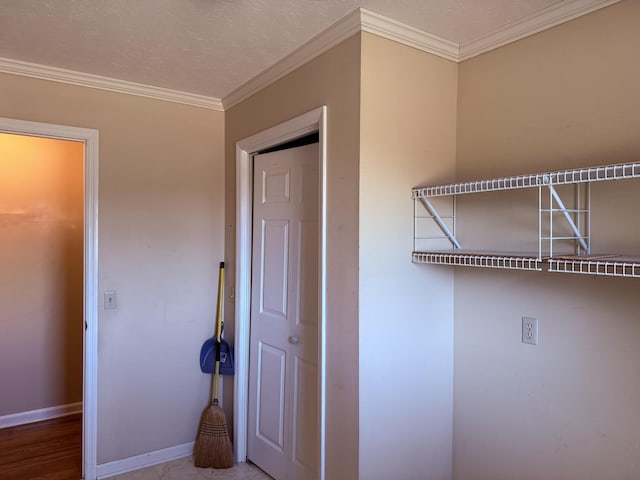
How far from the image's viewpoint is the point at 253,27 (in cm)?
194

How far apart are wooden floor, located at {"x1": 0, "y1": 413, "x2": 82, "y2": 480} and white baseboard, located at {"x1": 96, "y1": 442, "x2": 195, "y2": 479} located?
157mm

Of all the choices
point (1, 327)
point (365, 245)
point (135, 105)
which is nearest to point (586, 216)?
point (365, 245)

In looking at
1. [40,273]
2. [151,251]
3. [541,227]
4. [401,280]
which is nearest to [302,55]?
[401,280]

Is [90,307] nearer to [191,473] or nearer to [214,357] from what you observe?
[214,357]

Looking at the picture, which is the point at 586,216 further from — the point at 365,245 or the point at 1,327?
the point at 1,327

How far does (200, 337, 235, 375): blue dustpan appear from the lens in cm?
290

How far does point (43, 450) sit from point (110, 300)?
1.24 metres

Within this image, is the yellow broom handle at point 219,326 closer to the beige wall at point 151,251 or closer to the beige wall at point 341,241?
the beige wall at point 151,251

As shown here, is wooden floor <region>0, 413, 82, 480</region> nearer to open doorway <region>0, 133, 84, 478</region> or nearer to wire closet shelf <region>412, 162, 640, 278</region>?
open doorway <region>0, 133, 84, 478</region>

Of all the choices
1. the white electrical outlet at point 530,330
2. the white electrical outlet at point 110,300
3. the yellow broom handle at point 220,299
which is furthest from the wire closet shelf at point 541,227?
the white electrical outlet at point 110,300

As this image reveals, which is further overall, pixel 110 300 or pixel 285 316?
pixel 110 300

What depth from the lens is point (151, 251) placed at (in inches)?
111

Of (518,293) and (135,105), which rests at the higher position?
(135,105)

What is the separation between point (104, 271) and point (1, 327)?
1315 millimetres
